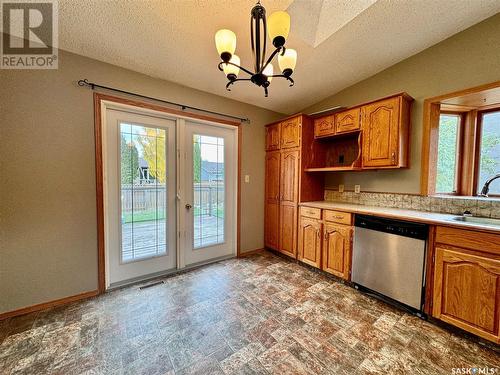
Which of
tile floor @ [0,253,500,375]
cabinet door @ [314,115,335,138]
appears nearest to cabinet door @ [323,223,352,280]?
tile floor @ [0,253,500,375]

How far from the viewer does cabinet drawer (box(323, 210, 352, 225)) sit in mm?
2404

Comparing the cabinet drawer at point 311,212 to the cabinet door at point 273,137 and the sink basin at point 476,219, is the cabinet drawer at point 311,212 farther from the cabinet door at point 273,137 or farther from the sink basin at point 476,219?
the sink basin at point 476,219

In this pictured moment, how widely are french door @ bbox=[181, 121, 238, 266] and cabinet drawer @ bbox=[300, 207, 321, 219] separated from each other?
1080 millimetres

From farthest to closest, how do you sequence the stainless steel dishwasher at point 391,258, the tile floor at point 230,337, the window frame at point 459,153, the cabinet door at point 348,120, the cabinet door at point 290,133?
1. the cabinet door at point 290,133
2. the cabinet door at point 348,120
3. the window frame at point 459,153
4. the stainless steel dishwasher at point 391,258
5. the tile floor at point 230,337

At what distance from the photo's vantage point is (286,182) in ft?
10.5

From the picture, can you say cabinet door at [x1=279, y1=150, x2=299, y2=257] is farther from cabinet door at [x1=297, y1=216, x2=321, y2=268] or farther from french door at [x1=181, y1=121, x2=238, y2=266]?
french door at [x1=181, y1=121, x2=238, y2=266]

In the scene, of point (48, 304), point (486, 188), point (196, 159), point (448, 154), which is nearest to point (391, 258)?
point (486, 188)

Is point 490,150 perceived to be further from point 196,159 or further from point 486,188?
point 196,159

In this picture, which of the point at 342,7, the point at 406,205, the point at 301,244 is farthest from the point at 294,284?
the point at 342,7

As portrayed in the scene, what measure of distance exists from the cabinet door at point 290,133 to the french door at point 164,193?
791 millimetres

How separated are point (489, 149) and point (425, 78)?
3.48ft

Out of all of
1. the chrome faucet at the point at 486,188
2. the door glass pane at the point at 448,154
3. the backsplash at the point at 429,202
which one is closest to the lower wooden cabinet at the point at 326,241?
the backsplash at the point at 429,202

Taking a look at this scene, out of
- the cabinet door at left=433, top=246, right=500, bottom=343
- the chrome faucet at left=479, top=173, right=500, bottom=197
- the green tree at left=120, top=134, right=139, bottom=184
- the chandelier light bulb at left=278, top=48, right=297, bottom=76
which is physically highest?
the chandelier light bulb at left=278, top=48, right=297, bottom=76

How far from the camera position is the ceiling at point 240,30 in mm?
1731
